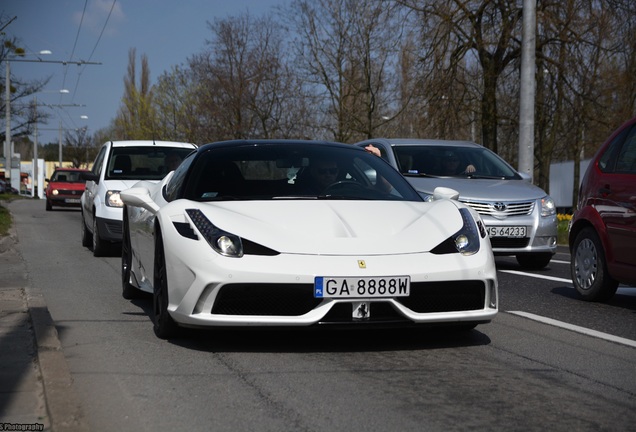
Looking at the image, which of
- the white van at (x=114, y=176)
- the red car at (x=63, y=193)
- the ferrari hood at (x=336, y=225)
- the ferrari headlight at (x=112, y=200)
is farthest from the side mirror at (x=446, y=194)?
the red car at (x=63, y=193)

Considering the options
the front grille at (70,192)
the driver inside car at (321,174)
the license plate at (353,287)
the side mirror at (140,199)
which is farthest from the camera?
the front grille at (70,192)

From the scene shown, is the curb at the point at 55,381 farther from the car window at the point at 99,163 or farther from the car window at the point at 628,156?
the car window at the point at 99,163

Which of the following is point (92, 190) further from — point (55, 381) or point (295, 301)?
point (55, 381)

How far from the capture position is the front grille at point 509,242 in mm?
12188

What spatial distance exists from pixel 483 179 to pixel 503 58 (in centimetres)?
1320

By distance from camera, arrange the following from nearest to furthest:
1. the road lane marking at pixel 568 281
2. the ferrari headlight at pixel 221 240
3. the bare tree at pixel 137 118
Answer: the ferrari headlight at pixel 221 240 < the road lane marking at pixel 568 281 < the bare tree at pixel 137 118

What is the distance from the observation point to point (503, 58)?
25812 mm

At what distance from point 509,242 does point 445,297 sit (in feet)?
20.5

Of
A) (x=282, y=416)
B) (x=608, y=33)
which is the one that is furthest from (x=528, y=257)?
(x=608, y=33)

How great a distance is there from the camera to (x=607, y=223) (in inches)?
344

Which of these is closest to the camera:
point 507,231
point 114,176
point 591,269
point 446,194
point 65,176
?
point 446,194

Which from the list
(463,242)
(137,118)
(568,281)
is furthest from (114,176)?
(137,118)

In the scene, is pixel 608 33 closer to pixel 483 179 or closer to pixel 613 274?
pixel 483 179

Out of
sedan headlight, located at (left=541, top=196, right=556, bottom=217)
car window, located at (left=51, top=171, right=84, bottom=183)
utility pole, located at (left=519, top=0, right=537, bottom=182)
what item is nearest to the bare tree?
car window, located at (left=51, top=171, right=84, bottom=183)
